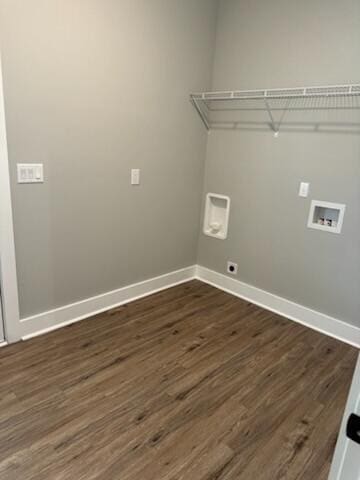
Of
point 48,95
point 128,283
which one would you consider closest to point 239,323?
point 128,283

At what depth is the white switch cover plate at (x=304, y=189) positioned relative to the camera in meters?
2.72

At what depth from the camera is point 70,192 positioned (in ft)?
8.01

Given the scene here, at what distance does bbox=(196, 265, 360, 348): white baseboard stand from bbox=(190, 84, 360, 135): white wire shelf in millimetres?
1456

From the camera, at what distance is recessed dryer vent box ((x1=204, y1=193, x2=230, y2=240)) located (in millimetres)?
3418

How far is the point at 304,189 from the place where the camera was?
2738 millimetres

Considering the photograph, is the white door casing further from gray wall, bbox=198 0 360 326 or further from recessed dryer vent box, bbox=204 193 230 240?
recessed dryer vent box, bbox=204 193 230 240

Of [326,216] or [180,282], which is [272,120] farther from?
[180,282]

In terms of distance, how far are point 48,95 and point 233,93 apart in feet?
5.22

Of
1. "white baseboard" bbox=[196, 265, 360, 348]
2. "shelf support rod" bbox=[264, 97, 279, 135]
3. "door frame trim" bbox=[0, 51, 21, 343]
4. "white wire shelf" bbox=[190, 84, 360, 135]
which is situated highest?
"white wire shelf" bbox=[190, 84, 360, 135]

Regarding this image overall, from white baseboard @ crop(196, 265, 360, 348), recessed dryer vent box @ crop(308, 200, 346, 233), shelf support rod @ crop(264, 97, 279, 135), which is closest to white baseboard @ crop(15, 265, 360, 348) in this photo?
white baseboard @ crop(196, 265, 360, 348)

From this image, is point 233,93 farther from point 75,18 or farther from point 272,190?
point 75,18

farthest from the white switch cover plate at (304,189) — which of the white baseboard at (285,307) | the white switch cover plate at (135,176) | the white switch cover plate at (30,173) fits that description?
the white switch cover plate at (30,173)

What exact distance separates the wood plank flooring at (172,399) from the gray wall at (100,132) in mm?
536

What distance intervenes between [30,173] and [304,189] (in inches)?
80.9
